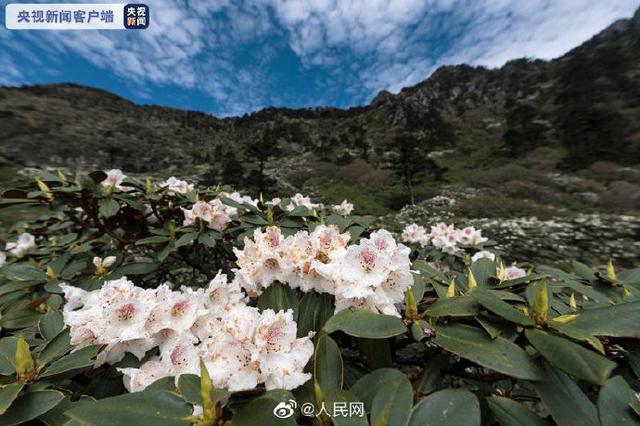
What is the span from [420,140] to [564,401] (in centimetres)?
2787

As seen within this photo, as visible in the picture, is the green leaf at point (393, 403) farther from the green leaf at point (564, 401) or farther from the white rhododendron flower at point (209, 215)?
the white rhododendron flower at point (209, 215)

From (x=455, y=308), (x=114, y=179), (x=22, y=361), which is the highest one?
(x=114, y=179)

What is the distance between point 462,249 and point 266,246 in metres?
2.27

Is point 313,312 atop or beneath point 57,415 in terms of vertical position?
atop

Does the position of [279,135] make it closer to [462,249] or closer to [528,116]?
[528,116]

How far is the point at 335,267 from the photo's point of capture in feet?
2.60

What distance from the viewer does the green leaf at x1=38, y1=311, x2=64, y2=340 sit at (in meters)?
0.92

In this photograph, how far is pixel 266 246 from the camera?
0.92m

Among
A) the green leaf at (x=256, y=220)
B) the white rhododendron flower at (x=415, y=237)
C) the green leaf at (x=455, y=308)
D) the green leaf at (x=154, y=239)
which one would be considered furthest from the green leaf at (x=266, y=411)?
the white rhododendron flower at (x=415, y=237)

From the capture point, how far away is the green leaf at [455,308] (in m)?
0.67

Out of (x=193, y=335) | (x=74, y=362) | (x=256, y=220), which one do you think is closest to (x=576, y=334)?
(x=193, y=335)

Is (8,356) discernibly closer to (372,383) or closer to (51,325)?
(51,325)

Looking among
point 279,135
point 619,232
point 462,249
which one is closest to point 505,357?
point 462,249

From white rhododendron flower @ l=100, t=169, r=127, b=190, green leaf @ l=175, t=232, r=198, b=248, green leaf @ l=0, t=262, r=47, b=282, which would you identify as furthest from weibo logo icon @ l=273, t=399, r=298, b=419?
white rhododendron flower @ l=100, t=169, r=127, b=190
